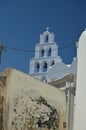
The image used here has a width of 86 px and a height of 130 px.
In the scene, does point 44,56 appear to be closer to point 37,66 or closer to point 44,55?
point 44,55

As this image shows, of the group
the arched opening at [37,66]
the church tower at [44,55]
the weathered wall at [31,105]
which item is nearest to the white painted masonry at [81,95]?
the weathered wall at [31,105]

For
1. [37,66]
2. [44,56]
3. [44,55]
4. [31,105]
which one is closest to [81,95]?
[31,105]

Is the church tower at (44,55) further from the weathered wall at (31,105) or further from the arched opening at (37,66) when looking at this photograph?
the weathered wall at (31,105)

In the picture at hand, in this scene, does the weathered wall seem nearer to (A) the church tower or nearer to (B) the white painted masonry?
(B) the white painted masonry

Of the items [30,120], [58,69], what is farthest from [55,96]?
[58,69]

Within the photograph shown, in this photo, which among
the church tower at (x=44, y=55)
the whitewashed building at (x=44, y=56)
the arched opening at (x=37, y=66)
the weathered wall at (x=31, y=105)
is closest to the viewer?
the weathered wall at (x=31, y=105)

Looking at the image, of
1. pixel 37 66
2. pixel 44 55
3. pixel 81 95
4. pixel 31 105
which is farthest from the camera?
pixel 44 55

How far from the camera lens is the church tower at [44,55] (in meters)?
37.1

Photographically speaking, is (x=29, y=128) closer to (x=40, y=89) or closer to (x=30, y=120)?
(x=30, y=120)

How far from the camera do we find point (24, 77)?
7.86 m

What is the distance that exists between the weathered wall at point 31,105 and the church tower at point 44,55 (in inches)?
1048

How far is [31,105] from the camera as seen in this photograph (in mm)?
8023

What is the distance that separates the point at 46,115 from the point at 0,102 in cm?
162

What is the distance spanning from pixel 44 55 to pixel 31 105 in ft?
104
